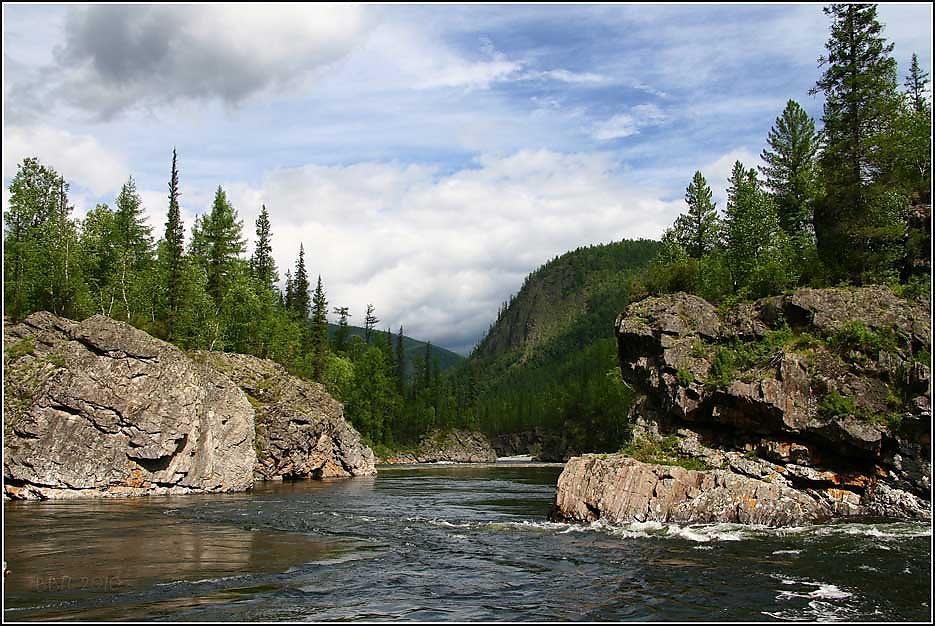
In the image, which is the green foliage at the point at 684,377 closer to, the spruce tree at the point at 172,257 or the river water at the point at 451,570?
the river water at the point at 451,570

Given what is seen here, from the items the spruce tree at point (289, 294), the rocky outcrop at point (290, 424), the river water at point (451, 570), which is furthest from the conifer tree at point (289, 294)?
the river water at point (451, 570)

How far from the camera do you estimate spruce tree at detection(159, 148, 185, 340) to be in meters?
68.9

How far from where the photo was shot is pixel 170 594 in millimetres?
15656

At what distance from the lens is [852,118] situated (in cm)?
4447

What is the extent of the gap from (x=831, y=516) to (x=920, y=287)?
13.4 m

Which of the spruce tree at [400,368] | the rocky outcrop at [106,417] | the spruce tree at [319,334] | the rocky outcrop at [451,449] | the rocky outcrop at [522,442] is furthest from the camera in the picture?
the rocky outcrop at [522,442]

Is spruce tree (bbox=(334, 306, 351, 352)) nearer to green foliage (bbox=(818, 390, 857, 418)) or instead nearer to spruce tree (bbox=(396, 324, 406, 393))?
spruce tree (bbox=(396, 324, 406, 393))

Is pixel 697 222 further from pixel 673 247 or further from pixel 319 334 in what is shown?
pixel 319 334

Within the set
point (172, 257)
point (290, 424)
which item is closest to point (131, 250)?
point (172, 257)

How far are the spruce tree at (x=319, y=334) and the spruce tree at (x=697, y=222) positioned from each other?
53.0 meters

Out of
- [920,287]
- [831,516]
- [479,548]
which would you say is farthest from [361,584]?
[920,287]

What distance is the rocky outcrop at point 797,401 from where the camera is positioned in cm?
2875

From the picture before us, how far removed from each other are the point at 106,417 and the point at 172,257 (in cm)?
3353

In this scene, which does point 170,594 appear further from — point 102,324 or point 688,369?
point 102,324
